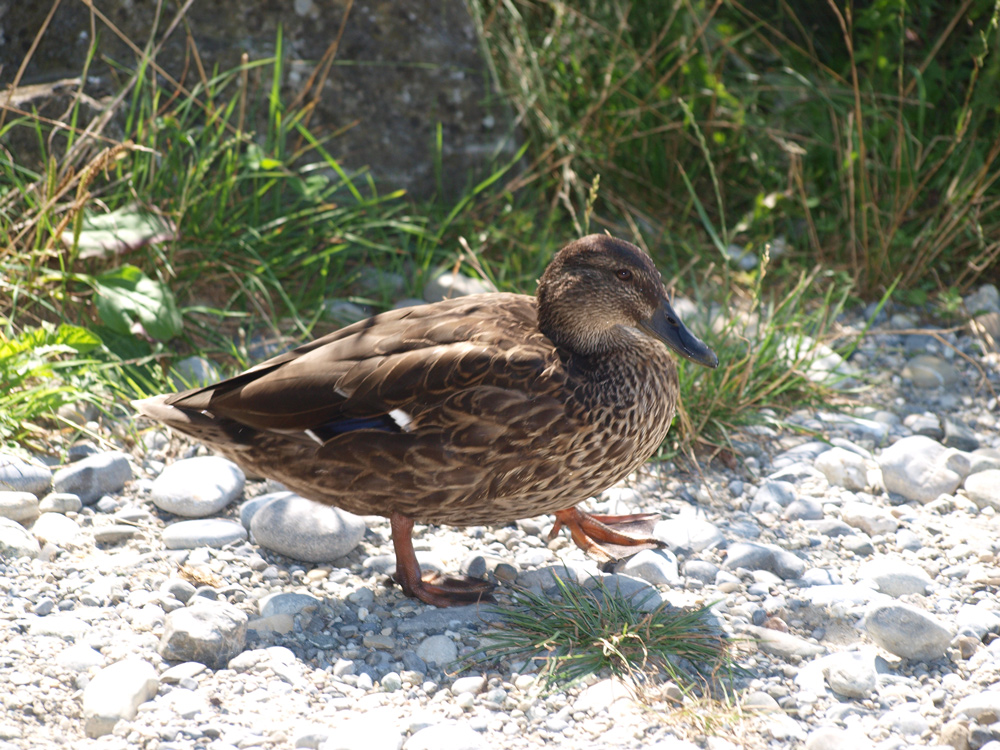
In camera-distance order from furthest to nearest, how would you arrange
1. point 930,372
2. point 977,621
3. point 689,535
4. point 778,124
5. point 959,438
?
point 778,124 < point 930,372 < point 959,438 < point 689,535 < point 977,621

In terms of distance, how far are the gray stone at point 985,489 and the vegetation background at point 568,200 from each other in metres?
0.75

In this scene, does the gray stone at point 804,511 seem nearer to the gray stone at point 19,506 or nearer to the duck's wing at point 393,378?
the duck's wing at point 393,378

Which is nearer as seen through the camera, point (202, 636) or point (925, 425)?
point (202, 636)

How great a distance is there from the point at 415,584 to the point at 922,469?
1.87 m

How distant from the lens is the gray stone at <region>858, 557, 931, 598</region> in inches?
116

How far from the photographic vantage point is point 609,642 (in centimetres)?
263

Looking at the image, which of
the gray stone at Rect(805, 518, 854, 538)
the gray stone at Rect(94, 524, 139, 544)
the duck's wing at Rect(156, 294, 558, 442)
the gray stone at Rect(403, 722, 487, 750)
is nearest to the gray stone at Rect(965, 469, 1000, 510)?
the gray stone at Rect(805, 518, 854, 538)

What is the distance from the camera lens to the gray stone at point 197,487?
329cm

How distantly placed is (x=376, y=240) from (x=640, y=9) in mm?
1953

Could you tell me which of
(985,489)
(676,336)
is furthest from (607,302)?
(985,489)

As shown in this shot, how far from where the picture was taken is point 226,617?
2652 millimetres

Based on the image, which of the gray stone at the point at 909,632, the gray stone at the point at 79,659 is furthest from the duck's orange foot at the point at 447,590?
the gray stone at the point at 909,632

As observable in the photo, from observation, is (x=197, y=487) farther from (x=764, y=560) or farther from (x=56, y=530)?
(x=764, y=560)

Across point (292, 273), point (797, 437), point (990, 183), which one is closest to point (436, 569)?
point (797, 437)
